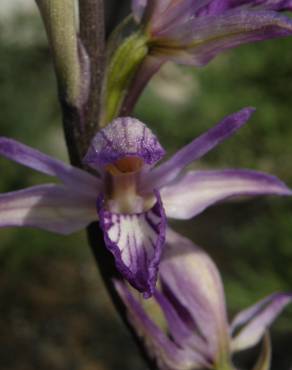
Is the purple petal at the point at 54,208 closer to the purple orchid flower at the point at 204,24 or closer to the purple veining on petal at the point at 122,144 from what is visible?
the purple veining on petal at the point at 122,144

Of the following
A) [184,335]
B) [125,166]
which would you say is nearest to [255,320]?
[184,335]

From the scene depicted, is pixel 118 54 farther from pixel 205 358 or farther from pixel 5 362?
pixel 5 362

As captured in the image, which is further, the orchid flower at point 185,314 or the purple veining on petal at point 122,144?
the orchid flower at point 185,314

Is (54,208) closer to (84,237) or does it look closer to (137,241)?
(137,241)

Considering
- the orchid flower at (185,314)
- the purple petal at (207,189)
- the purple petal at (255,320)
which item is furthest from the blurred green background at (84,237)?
the purple petal at (207,189)

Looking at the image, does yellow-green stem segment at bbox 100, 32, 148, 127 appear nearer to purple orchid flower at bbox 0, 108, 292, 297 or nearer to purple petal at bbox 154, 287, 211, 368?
purple orchid flower at bbox 0, 108, 292, 297

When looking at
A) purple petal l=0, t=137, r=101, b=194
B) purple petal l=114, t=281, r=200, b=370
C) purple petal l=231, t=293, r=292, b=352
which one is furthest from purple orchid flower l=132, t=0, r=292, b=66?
purple petal l=231, t=293, r=292, b=352

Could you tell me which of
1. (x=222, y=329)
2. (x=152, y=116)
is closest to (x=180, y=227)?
(x=152, y=116)

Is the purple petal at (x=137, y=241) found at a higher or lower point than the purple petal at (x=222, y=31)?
lower
